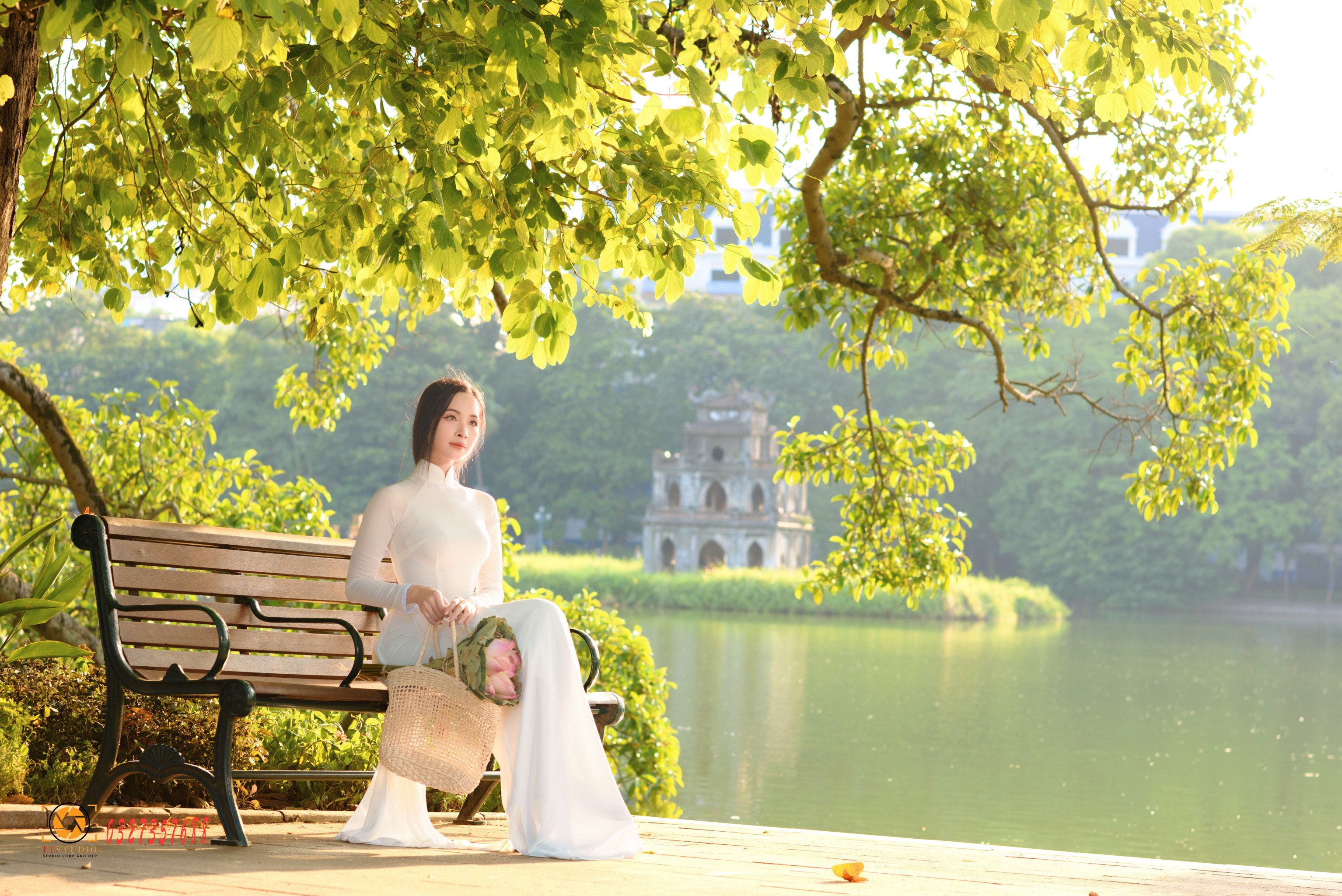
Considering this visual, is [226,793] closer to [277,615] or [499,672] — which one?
[499,672]

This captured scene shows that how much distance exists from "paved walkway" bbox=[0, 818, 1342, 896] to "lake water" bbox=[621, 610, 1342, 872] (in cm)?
602

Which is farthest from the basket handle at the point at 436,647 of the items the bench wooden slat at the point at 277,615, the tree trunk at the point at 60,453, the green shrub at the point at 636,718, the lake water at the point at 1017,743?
the lake water at the point at 1017,743

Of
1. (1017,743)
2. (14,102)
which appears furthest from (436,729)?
(1017,743)

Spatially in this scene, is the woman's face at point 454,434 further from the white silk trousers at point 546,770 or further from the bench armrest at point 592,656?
the bench armrest at point 592,656

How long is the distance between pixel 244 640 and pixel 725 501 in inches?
1640

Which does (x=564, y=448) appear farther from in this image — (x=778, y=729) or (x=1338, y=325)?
(x=778, y=729)

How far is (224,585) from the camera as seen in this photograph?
3.96 m

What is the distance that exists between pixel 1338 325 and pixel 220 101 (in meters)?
45.7

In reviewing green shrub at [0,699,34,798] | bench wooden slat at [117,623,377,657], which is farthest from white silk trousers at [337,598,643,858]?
green shrub at [0,699,34,798]

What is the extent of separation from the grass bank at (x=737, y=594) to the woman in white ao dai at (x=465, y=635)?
27.9m

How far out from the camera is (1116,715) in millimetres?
17000

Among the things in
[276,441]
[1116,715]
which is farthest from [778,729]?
[276,441]

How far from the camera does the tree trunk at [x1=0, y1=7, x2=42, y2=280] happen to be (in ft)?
9.60

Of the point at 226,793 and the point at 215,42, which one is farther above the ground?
the point at 215,42
